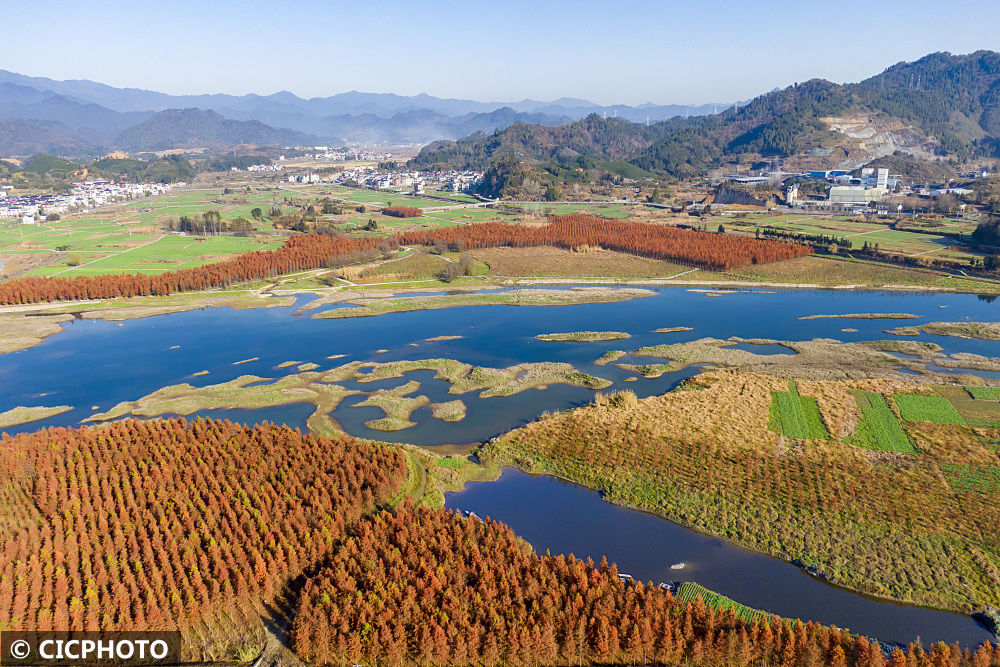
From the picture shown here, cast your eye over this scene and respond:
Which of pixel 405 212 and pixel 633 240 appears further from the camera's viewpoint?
pixel 405 212

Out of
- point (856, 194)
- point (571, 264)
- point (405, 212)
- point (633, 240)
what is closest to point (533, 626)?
point (571, 264)

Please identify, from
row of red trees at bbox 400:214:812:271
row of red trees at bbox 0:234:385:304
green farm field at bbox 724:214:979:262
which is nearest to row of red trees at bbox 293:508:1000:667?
row of red trees at bbox 0:234:385:304

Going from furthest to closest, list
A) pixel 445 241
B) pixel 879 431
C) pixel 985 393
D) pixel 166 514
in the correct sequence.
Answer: pixel 445 241 < pixel 985 393 < pixel 879 431 < pixel 166 514

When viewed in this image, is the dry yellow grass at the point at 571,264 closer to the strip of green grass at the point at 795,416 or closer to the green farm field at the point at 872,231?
the green farm field at the point at 872,231

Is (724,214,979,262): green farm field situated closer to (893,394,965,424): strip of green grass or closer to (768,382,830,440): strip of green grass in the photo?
(893,394,965,424): strip of green grass

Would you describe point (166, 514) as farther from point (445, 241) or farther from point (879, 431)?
point (445, 241)

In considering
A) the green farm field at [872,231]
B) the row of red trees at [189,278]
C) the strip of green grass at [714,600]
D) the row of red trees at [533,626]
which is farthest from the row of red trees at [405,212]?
the strip of green grass at [714,600]
